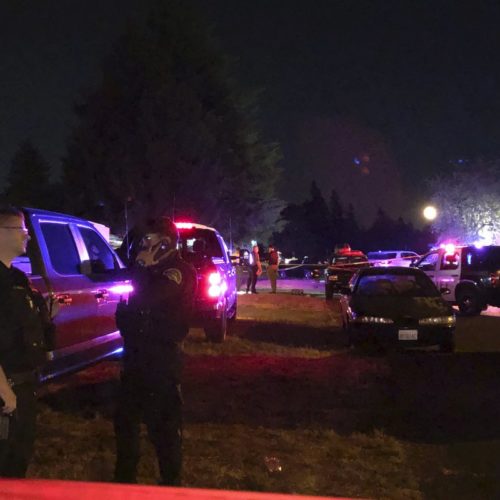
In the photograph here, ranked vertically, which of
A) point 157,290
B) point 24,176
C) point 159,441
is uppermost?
point 24,176

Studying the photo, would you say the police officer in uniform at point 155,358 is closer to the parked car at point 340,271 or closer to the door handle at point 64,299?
the door handle at point 64,299

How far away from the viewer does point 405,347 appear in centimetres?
1024

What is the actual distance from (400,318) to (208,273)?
119 inches

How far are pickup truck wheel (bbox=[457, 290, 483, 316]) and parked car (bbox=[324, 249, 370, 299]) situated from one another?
154 inches

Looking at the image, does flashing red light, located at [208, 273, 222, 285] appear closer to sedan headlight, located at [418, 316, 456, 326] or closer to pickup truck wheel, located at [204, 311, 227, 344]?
pickup truck wheel, located at [204, 311, 227, 344]

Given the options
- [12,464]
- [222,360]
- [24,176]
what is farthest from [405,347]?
[24,176]

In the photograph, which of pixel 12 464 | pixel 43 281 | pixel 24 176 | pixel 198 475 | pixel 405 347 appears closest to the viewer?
pixel 12 464

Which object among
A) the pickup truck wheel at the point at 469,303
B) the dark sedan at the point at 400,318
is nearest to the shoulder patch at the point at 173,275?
the dark sedan at the point at 400,318

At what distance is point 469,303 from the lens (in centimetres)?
1709

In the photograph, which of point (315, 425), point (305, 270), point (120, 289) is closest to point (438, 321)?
point (315, 425)

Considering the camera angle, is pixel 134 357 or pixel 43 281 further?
pixel 43 281

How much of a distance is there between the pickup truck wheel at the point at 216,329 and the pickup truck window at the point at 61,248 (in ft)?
14.0

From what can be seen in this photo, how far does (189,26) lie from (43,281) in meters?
29.1

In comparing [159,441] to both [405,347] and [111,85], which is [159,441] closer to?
[405,347]
